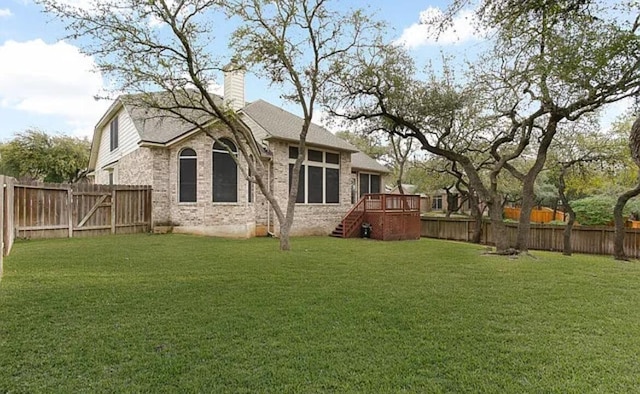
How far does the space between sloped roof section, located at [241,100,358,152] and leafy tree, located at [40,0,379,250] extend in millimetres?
3714

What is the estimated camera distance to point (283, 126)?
1611cm

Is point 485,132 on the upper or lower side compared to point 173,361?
upper

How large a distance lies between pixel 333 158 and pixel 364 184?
3.59 meters

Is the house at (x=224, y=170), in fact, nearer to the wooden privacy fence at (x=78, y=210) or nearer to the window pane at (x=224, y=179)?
the window pane at (x=224, y=179)

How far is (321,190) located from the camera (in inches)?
638

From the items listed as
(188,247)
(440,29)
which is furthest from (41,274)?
(440,29)

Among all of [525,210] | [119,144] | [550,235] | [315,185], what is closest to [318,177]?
[315,185]

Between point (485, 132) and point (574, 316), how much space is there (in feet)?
37.7

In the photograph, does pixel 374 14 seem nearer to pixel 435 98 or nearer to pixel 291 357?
pixel 435 98

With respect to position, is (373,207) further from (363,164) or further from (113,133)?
(113,133)

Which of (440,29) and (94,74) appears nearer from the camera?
(440,29)

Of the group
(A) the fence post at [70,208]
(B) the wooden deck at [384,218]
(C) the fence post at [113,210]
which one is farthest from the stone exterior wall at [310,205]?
Answer: (A) the fence post at [70,208]

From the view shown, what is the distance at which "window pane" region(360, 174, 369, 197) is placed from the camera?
64.1 feet

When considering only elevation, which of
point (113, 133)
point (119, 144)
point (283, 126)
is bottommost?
point (119, 144)
